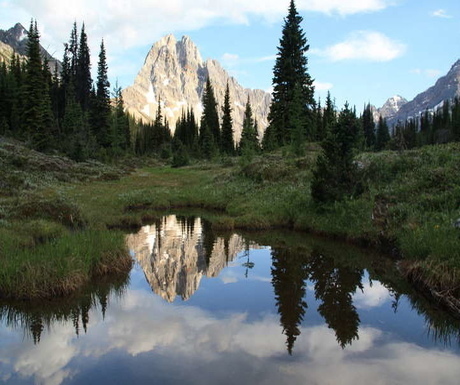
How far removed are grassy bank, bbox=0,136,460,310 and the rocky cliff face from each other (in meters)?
1.49

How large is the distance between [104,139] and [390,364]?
6973 cm

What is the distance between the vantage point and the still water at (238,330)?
6.36 meters

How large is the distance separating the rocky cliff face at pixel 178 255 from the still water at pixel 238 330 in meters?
0.08

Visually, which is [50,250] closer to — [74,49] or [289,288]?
[289,288]

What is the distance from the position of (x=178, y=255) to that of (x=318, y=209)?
23.9 ft

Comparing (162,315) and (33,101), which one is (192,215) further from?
(33,101)

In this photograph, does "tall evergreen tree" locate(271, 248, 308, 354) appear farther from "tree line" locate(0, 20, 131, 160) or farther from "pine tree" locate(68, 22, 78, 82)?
"pine tree" locate(68, 22, 78, 82)

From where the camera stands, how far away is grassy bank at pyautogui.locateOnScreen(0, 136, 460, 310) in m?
10.9

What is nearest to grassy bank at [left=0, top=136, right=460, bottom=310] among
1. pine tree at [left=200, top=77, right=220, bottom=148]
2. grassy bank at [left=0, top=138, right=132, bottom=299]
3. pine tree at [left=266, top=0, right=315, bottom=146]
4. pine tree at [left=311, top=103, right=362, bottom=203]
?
grassy bank at [left=0, top=138, right=132, bottom=299]

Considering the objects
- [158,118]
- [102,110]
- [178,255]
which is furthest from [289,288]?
[158,118]

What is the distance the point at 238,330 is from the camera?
800cm

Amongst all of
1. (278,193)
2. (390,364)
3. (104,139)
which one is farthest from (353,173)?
(104,139)

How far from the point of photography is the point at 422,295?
9492 millimetres

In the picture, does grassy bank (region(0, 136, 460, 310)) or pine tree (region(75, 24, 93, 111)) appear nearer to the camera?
grassy bank (region(0, 136, 460, 310))
